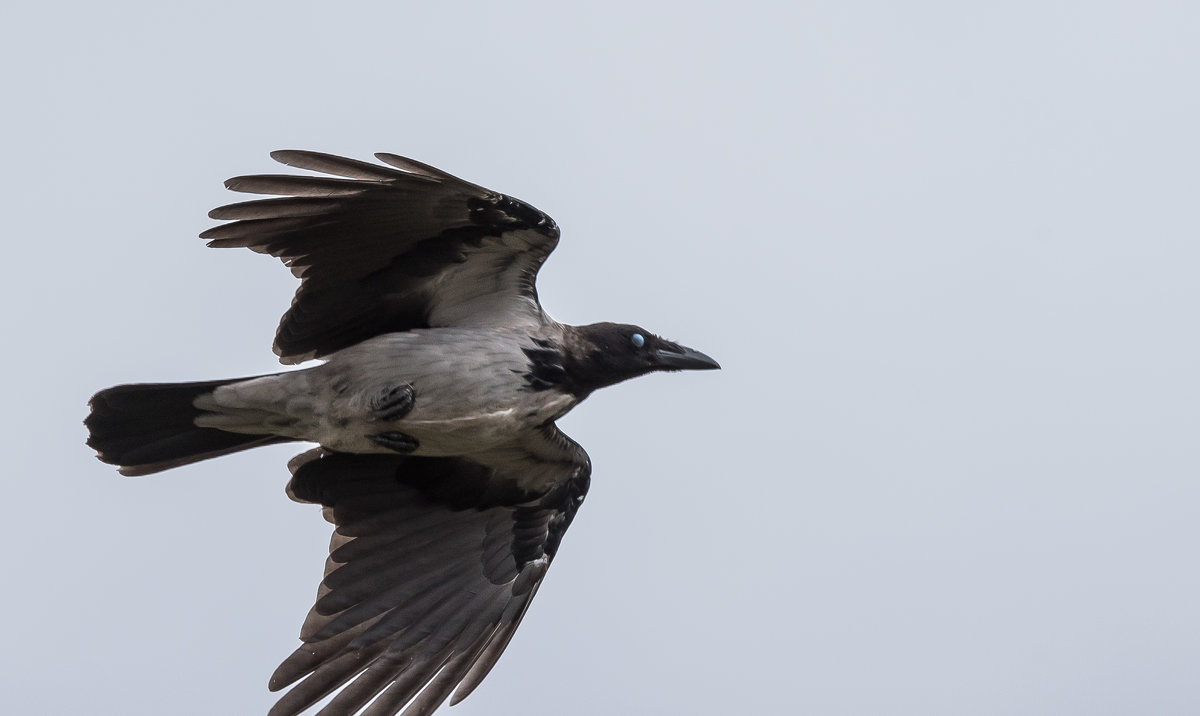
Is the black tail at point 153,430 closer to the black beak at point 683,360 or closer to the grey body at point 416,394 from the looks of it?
the grey body at point 416,394

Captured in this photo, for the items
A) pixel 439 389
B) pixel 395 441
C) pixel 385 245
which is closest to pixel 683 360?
pixel 439 389

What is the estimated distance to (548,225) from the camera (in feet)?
30.7

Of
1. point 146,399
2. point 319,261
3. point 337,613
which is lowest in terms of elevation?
point 337,613

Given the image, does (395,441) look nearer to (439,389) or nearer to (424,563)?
(439,389)

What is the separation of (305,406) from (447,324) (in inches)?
42.5

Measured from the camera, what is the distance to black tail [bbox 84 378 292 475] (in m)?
9.35

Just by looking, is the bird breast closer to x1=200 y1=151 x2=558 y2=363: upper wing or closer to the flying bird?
the flying bird

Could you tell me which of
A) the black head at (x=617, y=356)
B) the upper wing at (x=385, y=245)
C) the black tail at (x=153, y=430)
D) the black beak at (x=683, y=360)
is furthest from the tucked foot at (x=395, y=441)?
the black beak at (x=683, y=360)

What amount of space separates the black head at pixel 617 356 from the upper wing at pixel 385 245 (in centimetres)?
39

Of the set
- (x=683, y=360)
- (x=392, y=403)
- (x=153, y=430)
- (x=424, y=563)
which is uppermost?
(x=683, y=360)

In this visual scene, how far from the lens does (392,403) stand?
9.17 m

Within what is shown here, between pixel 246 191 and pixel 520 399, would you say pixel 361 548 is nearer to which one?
pixel 520 399

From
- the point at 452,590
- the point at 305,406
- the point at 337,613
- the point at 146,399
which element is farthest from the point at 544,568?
the point at 146,399

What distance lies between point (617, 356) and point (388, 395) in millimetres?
1712
